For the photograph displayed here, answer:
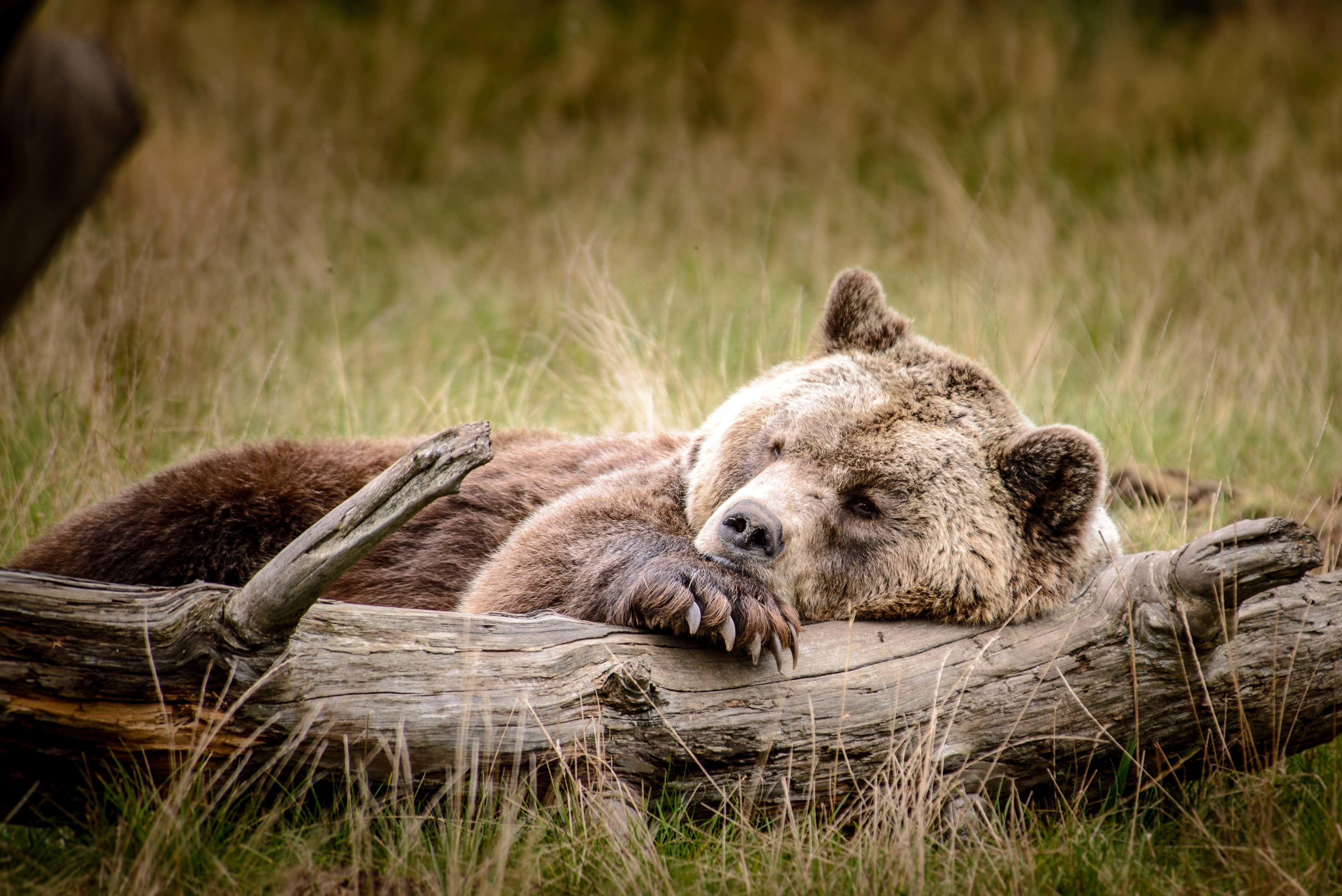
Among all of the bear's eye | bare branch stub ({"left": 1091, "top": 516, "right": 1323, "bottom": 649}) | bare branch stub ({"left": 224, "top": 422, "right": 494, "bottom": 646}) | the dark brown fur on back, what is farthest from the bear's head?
bare branch stub ({"left": 224, "top": 422, "right": 494, "bottom": 646})

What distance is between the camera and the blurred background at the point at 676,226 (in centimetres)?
618

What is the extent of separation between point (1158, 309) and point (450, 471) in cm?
761

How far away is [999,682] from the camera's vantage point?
3.34 meters

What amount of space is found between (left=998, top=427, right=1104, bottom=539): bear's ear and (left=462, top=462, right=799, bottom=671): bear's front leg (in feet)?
3.40

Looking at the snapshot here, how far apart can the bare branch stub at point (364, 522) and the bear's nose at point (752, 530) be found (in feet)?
3.29

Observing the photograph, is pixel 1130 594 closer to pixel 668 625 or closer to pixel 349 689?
pixel 668 625

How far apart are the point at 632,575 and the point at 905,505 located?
1.00 meters

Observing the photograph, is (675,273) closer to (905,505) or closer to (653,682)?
(905,505)

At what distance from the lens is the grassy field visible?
290 centimetres

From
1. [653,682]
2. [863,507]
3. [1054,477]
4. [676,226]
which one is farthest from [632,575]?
[676,226]

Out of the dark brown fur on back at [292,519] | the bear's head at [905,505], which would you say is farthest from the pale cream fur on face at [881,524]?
the dark brown fur on back at [292,519]

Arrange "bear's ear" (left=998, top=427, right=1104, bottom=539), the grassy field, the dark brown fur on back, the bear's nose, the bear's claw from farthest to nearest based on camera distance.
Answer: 1. the dark brown fur on back
2. "bear's ear" (left=998, top=427, right=1104, bottom=539)
3. the bear's nose
4. the bear's claw
5. the grassy field

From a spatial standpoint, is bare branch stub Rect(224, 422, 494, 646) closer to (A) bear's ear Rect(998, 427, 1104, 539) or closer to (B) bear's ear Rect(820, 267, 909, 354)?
(A) bear's ear Rect(998, 427, 1104, 539)

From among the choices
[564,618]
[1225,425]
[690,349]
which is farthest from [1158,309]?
[564,618]
